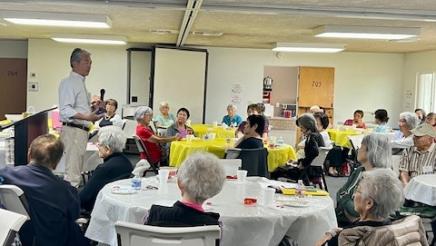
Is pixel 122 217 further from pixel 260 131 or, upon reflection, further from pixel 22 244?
pixel 260 131

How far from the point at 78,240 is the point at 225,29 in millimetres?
5685

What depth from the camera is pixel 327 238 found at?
8.50 feet

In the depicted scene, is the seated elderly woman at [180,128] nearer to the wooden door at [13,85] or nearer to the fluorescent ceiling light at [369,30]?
the fluorescent ceiling light at [369,30]

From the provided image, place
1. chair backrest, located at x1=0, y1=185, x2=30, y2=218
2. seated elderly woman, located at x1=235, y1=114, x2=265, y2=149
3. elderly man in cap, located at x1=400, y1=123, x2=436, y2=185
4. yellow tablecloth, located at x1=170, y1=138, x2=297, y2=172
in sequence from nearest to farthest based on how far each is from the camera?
chair backrest, located at x1=0, y1=185, x2=30, y2=218 < elderly man in cap, located at x1=400, y1=123, x2=436, y2=185 < seated elderly woman, located at x1=235, y1=114, x2=265, y2=149 < yellow tablecloth, located at x1=170, y1=138, x2=297, y2=172

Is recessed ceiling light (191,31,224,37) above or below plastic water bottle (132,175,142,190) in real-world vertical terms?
above

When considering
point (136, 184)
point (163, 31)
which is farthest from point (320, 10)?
point (163, 31)

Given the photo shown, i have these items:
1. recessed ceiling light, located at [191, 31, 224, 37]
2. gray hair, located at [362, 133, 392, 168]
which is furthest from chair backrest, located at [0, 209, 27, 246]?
recessed ceiling light, located at [191, 31, 224, 37]

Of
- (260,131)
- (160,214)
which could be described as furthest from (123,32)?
(160,214)

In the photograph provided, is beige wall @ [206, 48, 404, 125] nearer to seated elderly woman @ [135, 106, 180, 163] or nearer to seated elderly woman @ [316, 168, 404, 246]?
seated elderly woman @ [135, 106, 180, 163]

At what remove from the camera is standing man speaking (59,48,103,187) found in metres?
4.91

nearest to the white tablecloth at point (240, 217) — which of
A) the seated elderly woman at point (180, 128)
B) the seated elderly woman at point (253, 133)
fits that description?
the seated elderly woman at point (253, 133)

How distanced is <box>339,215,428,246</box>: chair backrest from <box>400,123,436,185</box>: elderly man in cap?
94.2 inches

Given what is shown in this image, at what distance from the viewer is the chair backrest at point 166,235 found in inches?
87.9

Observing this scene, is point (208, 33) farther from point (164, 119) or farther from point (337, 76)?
point (337, 76)
